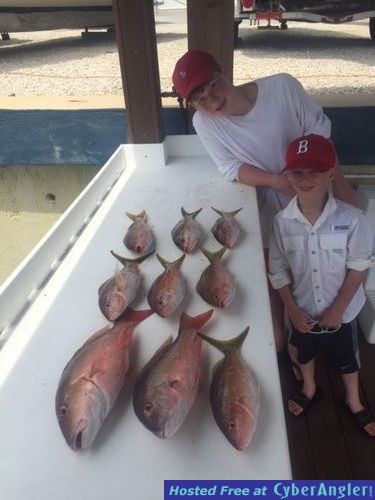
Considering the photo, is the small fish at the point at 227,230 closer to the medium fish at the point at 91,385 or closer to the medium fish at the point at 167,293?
the medium fish at the point at 167,293

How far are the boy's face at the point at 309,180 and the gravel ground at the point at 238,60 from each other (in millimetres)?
2674

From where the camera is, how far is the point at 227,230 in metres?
1.49

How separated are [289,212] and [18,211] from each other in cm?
300

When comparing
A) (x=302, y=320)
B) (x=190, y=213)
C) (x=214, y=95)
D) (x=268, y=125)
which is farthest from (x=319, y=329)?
(x=214, y=95)

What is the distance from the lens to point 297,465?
1593 millimetres

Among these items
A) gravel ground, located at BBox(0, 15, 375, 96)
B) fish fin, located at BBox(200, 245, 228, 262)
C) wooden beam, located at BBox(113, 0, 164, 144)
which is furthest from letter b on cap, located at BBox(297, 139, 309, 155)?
gravel ground, located at BBox(0, 15, 375, 96)

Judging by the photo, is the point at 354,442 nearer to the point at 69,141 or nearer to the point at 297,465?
the point at 297,465

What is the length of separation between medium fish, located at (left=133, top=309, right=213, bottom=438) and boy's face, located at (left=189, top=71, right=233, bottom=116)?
884 millimetres

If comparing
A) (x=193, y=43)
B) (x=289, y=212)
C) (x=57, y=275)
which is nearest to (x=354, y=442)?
(x=289, y=212)

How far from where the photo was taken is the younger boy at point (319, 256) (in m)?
1.22

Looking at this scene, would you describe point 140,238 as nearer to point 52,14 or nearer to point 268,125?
point 268,125

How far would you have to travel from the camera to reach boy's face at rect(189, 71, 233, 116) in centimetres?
141

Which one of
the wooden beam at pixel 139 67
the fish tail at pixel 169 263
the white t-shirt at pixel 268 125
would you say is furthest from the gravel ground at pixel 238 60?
the fish tail at pixel 169 263

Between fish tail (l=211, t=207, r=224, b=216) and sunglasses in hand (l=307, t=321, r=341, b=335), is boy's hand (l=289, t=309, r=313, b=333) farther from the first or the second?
fish tail (l=211, t=207, r=224, b=216)
